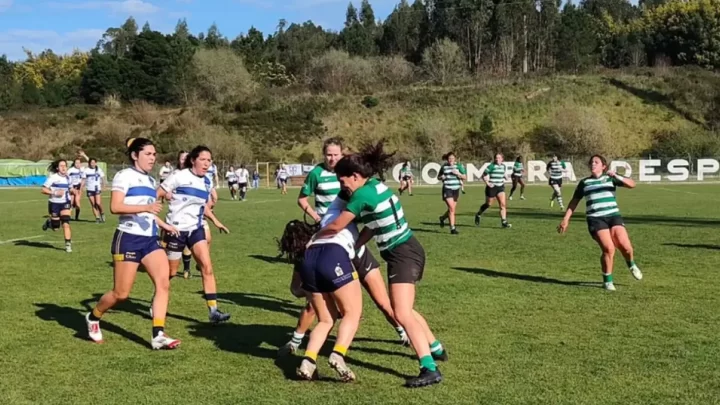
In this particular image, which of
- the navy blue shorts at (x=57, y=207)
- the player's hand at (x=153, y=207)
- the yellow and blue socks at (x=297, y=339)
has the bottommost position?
the yellow and blue socks at (x=297, y=339)

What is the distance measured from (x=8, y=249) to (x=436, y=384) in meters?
12.6

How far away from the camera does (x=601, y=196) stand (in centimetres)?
1048

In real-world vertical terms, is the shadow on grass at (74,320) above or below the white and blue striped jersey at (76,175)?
below

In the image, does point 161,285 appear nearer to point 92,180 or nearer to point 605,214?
point 605,214

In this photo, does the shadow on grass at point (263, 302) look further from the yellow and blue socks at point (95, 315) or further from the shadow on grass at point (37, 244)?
the shadow on grass at point (37, 244)

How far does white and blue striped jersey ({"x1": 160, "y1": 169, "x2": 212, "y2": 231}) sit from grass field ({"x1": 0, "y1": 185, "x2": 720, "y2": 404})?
1113 millimetres

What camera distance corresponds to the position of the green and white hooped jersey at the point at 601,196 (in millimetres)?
10445

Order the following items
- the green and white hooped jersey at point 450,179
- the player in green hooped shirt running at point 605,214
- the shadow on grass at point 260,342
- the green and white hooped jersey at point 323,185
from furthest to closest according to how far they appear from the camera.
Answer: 1. the green and white hooped jersey at point 450,179
2. the player in green hooped shirt running at point 605,214
3. the green and white hooped jersey at point 323,185
4. the shadow on grass at point 260,342

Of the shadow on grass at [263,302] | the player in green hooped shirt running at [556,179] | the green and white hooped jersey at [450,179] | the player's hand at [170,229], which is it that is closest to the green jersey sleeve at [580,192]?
the shadow on grass at [263,302]

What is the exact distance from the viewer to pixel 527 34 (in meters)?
98.2

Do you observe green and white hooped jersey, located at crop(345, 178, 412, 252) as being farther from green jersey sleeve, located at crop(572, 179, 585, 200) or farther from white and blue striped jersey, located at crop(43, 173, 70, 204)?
white and blue striped jersey, located at crop(43, 173, 70, 204)

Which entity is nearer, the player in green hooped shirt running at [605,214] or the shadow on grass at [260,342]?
the shadow on grass at [260,342]

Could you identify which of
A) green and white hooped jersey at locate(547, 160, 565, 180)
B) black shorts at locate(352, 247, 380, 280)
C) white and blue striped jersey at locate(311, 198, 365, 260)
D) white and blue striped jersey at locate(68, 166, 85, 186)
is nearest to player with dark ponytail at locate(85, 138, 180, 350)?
white and blue striped jersey at locate(311, 198, 365, 260)

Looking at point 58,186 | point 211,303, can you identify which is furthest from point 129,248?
point 58,186
